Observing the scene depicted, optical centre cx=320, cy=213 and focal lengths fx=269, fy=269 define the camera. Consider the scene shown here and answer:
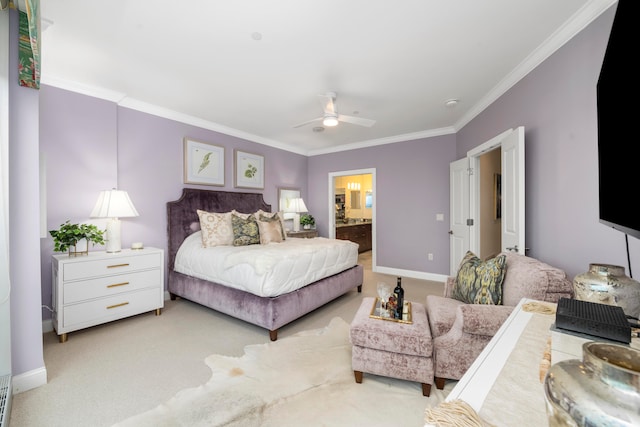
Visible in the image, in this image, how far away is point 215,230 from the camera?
3500mm

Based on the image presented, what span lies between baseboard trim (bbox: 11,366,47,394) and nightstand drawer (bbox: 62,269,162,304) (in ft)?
2.60

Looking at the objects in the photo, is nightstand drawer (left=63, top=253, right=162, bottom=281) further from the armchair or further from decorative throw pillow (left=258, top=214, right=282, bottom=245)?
the armchair

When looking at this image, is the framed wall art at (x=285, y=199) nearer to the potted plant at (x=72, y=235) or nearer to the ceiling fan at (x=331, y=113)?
the ceiling fan at (x=331, y=113)

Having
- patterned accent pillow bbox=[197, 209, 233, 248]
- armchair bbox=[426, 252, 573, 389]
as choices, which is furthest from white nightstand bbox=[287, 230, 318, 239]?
armchair bbox=[426, 252, 573, 389]

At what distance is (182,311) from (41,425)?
5.57 ft

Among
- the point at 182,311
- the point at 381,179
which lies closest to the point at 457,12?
the point at 381,179

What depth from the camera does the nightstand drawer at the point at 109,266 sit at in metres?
2.50

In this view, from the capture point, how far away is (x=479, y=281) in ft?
6.45

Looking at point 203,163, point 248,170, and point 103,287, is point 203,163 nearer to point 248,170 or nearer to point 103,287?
point 248,170

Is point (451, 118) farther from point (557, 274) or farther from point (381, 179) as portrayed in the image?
point (557, 274)

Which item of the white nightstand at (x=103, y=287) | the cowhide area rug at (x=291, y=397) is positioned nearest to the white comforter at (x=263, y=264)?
the white nightstand at (x=103, y=287)

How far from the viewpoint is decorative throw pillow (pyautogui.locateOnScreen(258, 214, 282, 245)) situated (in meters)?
3.69

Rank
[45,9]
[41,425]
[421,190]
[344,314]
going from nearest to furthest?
[41,425] → [45,9] → [344,314] → [421,190]

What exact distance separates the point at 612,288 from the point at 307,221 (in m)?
4.70
